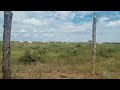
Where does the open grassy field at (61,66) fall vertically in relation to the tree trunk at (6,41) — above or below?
below

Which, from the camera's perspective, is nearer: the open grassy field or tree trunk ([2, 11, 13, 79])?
tree trunk ([2, 11, 13, 79])

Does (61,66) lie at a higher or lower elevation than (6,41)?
lower

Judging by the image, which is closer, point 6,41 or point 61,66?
point 6,41

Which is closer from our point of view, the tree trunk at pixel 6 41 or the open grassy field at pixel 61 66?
the tree trunk at pixel 6 41

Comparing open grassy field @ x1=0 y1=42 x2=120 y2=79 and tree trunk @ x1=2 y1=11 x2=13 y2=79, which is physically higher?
tree trunk @ x1=2 y1=11 x2=13 y2=79
